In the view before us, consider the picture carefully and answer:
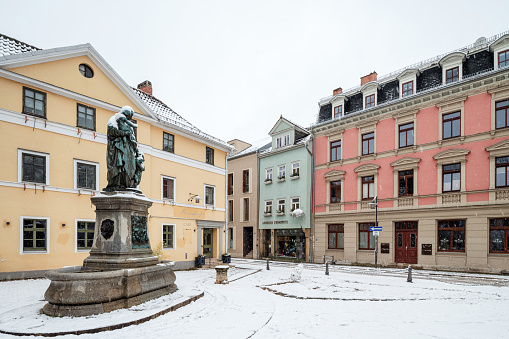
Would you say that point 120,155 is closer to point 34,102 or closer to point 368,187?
point 34,102

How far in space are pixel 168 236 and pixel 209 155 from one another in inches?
272

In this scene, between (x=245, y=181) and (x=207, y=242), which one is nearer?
(x=207, y=242)

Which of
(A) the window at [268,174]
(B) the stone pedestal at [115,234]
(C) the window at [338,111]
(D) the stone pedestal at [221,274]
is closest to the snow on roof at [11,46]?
(B) the stone pedestal at [115,234]

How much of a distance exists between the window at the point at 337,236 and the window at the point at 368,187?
319 cm

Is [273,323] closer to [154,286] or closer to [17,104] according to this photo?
[154,286]

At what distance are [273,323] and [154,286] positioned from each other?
354 centimetres

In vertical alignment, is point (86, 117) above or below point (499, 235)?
above

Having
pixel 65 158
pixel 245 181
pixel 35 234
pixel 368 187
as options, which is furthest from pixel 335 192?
pixel 35 234

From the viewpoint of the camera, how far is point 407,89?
23859mm

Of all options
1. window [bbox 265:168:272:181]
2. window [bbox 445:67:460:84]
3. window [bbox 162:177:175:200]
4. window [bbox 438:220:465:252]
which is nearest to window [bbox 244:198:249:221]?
window [bbox 265:168:272:181]

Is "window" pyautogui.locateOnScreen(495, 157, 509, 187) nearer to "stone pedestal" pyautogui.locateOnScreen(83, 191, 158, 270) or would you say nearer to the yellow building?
the yellow building

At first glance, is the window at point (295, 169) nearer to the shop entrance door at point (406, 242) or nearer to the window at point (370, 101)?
the window at point (370, 101)

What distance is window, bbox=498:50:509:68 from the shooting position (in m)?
19.3

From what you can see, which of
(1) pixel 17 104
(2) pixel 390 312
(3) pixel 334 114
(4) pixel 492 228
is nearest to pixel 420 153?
(4) pixel 492 228
